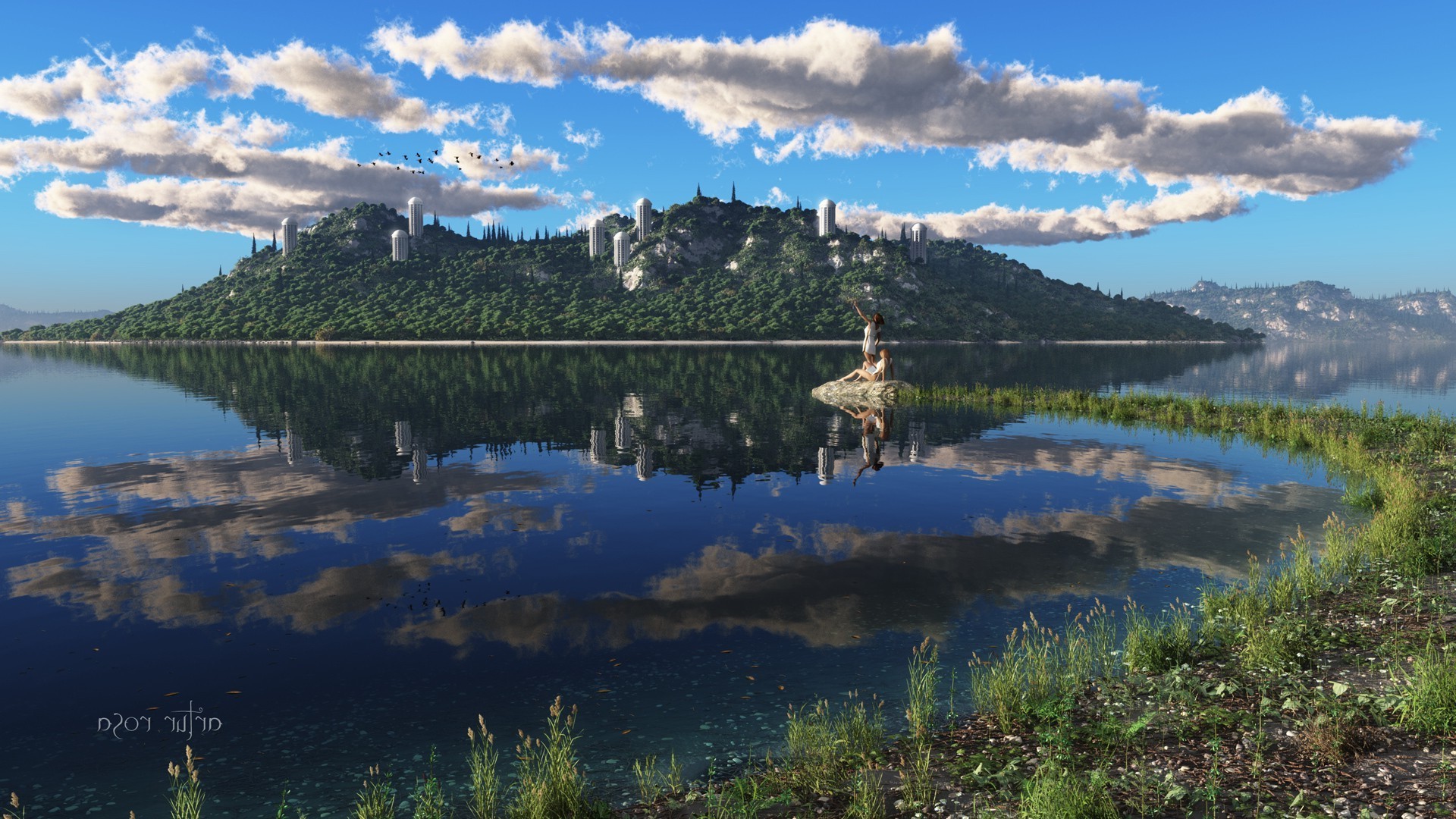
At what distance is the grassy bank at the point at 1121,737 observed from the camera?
7.95 metres

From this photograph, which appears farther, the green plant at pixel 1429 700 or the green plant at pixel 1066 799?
the green plant at pixel 1429 700

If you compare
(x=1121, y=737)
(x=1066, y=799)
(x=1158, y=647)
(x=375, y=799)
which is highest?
(x=1066, y=799)

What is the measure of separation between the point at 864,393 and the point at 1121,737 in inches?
1780

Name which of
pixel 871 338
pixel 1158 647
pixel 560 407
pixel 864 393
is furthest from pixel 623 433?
pixel 1158 647

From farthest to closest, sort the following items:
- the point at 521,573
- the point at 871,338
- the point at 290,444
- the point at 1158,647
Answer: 1. the point at 871,338
2. the point at 290,444
3. the point at 521,573
4. the point at 1158,647

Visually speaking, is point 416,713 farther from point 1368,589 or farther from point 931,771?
point 1368,589

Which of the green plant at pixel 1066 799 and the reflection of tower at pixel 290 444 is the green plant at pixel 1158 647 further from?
the reflection of tower at pixel 290 444

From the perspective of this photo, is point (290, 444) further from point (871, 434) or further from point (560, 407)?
point (871, 434)

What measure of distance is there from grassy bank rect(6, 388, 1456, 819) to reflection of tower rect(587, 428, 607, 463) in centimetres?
2080

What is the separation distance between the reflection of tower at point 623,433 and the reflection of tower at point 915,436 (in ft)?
41.3

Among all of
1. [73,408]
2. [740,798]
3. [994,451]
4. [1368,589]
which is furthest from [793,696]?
[73,408]

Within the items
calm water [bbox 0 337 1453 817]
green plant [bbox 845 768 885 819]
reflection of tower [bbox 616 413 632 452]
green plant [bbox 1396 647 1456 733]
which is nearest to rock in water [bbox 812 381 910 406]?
calm water [bbox 0 337 1453 817]

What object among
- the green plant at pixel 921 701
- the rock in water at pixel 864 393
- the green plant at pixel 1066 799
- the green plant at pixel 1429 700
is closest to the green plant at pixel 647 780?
the green plant at pixel 921 701

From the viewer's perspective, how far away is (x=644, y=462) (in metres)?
30.6
